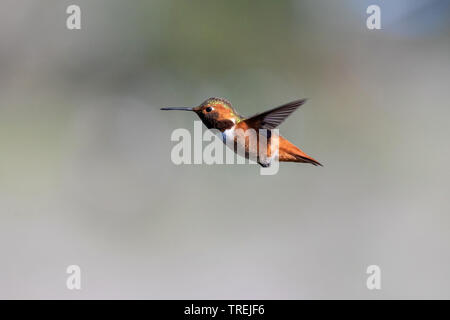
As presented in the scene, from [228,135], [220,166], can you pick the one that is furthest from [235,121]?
[220,166]

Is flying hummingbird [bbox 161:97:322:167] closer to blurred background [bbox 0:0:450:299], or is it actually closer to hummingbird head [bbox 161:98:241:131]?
hummingbird head [bbox 161:98:241:131]

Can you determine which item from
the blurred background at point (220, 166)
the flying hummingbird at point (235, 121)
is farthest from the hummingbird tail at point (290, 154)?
the blurred background at point (220, 166)

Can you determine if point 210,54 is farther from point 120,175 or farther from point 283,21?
point 120,175

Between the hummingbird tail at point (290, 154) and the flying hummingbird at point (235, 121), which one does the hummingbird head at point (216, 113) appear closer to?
the flying hummingbird at point (235, 121)

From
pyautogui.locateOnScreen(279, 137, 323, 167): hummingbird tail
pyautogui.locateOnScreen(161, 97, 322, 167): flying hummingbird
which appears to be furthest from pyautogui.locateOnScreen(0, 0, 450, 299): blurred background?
pyautogui.locateOnScreen(161, 97, 322, 167): flying hummingbird

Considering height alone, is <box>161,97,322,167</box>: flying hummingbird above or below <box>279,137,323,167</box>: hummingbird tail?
above

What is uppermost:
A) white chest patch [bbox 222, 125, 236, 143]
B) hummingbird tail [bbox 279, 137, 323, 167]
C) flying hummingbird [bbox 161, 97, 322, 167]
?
flying hummingbird [bbox 161, 97, 322, 167]

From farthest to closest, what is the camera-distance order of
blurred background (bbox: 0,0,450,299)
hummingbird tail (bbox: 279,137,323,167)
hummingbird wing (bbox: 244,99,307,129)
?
blurred background (bbox: 0,0,450,299) < hummingbird tail (bbox: 279,137,323,167) < hummingbird wing (bbox: 244,99,307,129)
